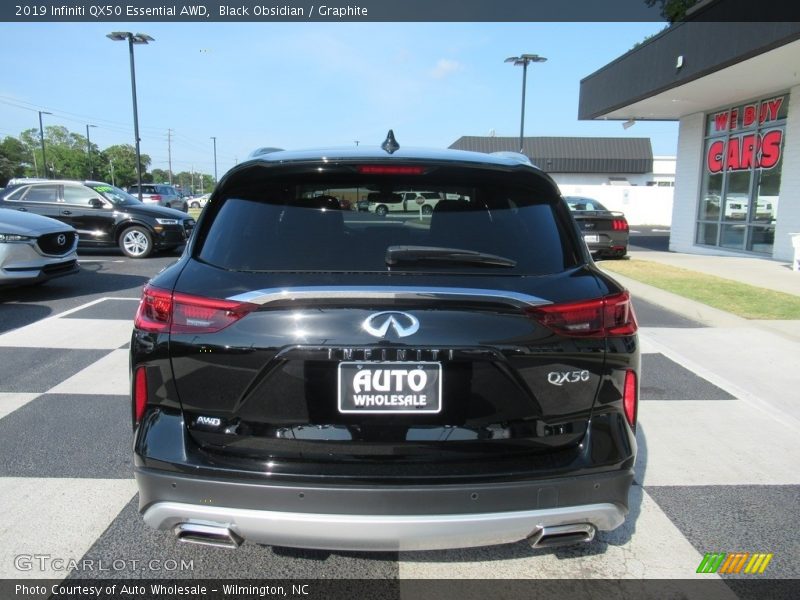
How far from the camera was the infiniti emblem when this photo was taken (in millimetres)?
1977

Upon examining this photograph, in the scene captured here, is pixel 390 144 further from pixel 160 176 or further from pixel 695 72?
pixel 160 176

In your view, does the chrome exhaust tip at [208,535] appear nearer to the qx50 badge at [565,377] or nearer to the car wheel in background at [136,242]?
the qx50 badge at [565,377]

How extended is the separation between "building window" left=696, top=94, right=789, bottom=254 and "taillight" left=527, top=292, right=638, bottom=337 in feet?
48.5

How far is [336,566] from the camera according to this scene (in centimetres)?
258

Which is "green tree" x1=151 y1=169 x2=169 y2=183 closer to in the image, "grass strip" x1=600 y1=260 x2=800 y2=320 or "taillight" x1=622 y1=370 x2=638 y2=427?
"grass strip" x1=600 y1=260 x2=800 y2=320

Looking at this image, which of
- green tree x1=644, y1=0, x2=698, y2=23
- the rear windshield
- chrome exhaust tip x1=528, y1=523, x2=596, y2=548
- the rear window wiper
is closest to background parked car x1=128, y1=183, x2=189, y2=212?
green tree x1=644, y1=0, x2=698, y2=23

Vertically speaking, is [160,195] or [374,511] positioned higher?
[160,195]

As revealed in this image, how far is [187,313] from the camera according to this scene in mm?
2072

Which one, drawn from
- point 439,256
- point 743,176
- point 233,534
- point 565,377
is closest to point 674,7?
point 743,176

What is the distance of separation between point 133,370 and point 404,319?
1.02 metres

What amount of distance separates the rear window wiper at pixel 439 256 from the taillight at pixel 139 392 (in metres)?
0.97

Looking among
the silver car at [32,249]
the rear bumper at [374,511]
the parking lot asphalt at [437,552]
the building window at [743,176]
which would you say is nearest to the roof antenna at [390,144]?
the rear bumper at [374,511]

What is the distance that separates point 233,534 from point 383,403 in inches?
26.4

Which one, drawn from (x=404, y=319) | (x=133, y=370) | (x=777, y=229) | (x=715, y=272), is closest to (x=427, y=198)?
(x=404, y=319)
